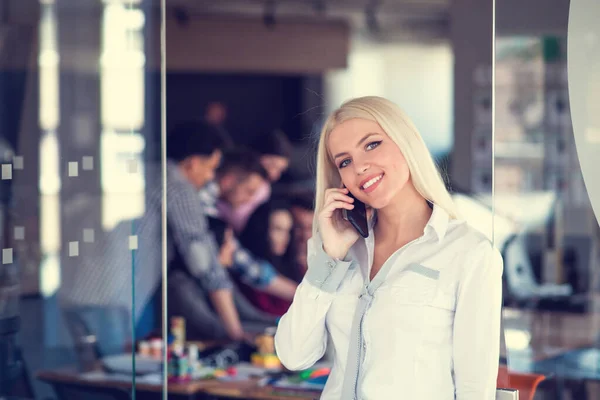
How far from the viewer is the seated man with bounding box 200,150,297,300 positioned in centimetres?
578

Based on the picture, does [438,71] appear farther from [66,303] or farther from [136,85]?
[66,303]

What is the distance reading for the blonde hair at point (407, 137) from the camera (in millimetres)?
2211

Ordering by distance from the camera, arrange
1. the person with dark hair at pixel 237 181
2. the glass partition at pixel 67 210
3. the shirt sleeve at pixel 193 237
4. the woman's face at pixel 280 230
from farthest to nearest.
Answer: the person with dark hair at pixel 237 181 < the woman's face at pixel 280 230 < the shirt sleeve at pixel 193 237 < the glass partition at pixel 67 210

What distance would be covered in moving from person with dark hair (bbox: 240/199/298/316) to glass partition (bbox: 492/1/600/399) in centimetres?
166

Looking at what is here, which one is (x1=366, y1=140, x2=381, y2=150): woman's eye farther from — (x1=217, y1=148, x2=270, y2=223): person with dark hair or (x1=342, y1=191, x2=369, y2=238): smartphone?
(x1=217, y1=148, x2=270, y2=223): person with dark hair

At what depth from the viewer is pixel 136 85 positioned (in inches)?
301

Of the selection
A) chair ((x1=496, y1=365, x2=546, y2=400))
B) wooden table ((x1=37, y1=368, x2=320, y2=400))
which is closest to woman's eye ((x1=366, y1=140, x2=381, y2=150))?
chair ((x1=496, y1=365, x2=546, y2=400))

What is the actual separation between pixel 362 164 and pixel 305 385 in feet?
5.66

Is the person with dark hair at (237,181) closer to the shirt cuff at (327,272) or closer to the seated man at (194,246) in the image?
the seated man at (194,246)

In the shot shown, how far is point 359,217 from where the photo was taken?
2.32 m

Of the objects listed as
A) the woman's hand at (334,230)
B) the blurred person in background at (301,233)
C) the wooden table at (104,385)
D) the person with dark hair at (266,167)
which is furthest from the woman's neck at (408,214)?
the person with dark hair at (266,167)

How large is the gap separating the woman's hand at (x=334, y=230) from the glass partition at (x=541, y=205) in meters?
3.42

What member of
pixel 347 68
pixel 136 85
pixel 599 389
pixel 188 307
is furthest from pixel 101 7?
pixel 347 68

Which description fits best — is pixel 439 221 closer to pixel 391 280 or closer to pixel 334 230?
pixel 391 280
